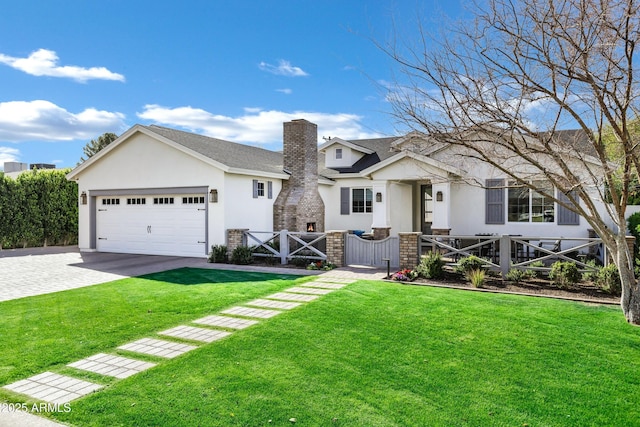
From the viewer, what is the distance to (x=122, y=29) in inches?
610

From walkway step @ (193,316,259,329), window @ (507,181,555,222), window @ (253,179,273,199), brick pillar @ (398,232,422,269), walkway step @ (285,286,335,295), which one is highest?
window @ (253,179,273,199)

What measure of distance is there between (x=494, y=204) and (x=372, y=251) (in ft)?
19.2

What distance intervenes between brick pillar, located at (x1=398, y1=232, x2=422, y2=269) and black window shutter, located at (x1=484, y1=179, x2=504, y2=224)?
546 centimetres

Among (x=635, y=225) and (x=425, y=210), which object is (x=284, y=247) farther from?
(x=635, y=225)

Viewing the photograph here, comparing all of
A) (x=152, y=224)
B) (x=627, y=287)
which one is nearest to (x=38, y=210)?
(x=152, y=224)

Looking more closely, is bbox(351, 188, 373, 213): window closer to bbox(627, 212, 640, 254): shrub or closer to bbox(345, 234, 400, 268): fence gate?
bbox(345, 234, 400, 268): fence gate

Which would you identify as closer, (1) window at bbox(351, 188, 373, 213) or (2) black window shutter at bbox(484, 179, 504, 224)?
(2) black window shutter at bbox(484, 179, 504, 224)

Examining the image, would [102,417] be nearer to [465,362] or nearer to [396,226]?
[465,362]

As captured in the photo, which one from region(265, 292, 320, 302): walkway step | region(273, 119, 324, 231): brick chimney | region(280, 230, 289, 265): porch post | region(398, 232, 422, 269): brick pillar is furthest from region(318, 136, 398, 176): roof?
region(265, 292, 320, 302): walkway step

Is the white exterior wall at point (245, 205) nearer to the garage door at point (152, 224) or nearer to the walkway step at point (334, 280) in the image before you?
the garage door at point (152, 224)

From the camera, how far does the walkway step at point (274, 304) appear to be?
27.1 ft

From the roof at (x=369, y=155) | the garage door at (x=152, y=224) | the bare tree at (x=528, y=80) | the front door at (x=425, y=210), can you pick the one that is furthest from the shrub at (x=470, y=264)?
the roof at (x=369, y=155)

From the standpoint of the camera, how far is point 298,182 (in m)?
18.4

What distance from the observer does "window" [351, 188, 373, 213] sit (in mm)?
20444
